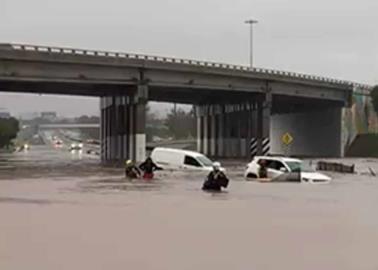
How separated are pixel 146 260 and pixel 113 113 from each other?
240 ft

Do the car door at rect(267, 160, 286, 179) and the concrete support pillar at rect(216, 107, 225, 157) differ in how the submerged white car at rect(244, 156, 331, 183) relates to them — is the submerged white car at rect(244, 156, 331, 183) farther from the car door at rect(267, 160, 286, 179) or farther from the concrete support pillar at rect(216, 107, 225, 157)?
the concrete support pillar at rect(216, 107, 225, 157)

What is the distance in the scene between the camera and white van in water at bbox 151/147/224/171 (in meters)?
46.1

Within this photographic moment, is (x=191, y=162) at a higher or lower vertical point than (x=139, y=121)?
lower

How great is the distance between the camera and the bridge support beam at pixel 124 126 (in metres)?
70.6

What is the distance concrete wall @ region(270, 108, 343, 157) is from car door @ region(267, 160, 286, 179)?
2206 inches

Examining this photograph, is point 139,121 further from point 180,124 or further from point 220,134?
point 180,124

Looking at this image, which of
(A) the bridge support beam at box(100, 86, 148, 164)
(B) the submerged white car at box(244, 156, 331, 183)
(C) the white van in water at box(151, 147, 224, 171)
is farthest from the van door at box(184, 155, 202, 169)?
(A) the bridge support beam at box(100, 86, 148, 164)

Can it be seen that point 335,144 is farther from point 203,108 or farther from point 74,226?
point 74,226

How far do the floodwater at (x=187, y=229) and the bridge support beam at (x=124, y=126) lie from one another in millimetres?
39926

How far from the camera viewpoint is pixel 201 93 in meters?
89.2

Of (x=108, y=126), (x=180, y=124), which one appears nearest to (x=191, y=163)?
(x=108, y=126)

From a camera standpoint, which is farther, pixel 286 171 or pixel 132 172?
pixel 132 172

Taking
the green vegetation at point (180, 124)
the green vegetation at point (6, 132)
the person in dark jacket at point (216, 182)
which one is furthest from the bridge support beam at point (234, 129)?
the green vegetation at point (180, 124)

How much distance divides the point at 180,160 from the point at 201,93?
4266 centimetres
